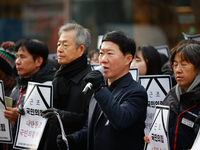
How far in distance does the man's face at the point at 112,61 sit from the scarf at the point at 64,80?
74 cm

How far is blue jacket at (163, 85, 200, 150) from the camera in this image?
104 inches

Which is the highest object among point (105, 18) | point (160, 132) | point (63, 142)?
point (105, 18)

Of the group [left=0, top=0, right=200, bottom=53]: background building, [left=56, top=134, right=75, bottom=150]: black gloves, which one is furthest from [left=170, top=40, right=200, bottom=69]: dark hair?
[left=0, top=0, right=200, bottom=53]: background building

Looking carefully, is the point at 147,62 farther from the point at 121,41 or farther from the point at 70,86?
the point at 121,41

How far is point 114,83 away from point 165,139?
0.71 meters

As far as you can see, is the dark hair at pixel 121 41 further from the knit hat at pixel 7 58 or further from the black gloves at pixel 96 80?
the knit hat at pixel 7 58

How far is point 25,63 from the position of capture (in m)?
4.05

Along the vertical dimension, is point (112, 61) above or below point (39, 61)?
above

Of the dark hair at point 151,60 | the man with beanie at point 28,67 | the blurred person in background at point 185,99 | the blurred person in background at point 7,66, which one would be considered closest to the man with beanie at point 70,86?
the man with beanie at point 28,67

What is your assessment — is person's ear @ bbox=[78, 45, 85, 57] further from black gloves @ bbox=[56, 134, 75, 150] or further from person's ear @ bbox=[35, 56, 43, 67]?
black gloves @ bbox=[56, 134, 75, 150]

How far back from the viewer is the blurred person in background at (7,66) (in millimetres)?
4547

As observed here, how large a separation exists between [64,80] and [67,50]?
1.19ft

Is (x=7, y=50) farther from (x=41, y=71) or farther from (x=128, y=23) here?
(x=128, y=23)

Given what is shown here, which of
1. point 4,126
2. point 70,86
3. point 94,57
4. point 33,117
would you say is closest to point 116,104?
point 70,86
